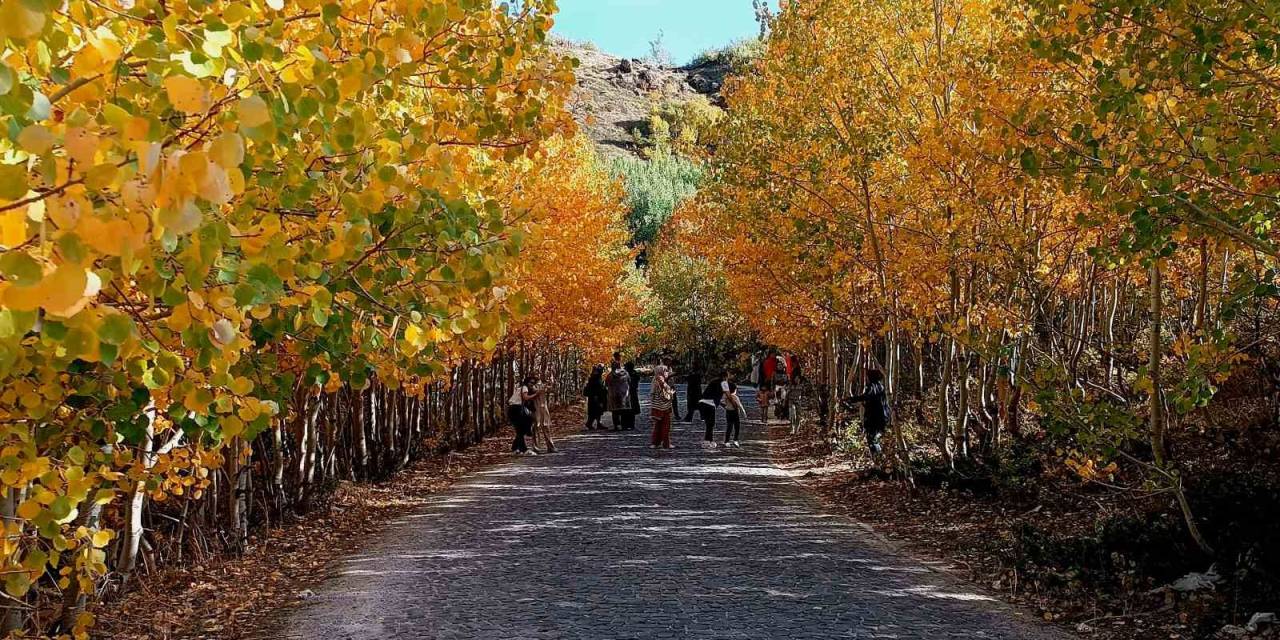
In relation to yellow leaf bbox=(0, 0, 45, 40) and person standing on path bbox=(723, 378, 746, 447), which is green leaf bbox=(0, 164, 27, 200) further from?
person standing on path bbox=(723, 378, 746, 447)

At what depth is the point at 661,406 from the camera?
827 inches

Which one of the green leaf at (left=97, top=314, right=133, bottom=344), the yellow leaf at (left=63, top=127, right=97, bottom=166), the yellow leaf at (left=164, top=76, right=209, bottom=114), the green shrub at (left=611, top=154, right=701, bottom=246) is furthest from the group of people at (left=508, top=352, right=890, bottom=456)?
the green shrub at (left=611, top=154, right=701, bottom=246)

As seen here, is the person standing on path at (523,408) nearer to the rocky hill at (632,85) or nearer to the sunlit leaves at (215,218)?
the sunlit leaves at (215,218)

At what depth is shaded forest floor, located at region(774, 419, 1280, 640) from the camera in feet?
24.7

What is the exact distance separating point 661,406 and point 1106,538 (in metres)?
12.4

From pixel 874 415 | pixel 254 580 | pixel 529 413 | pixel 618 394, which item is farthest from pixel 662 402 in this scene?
pixel 254 580

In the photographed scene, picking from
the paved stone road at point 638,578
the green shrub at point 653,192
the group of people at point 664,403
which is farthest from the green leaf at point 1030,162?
the green shrub at point 653,192

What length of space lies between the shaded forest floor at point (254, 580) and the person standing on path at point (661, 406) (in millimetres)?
6399

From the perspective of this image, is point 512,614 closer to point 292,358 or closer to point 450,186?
point 292,358

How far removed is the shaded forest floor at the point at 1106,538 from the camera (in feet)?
24.7

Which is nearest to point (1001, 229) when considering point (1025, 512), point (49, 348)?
point (1025, 512)

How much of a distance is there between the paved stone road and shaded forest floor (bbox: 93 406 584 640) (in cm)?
38

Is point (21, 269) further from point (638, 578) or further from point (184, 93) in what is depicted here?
point (638, 578)

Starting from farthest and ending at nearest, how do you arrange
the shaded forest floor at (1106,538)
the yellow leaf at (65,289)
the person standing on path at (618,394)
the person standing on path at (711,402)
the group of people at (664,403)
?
the person standing on path at (618,394) → the person standing on path at (711,402) → the group of people at (664,403) → the shaded forest floor at (1106,538) → the yellow leaf at (65,289)
